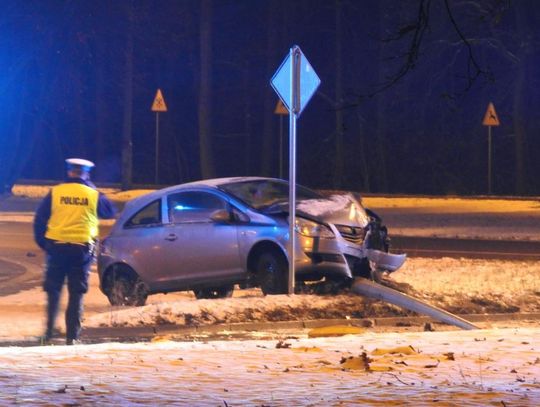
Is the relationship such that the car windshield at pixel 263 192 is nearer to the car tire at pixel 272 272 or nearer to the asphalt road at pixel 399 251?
the car tire at pixel 272 272

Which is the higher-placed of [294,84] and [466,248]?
[294,84]

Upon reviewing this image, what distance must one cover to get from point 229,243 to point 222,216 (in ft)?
1.11

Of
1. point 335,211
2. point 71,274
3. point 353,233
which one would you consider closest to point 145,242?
point 335,211

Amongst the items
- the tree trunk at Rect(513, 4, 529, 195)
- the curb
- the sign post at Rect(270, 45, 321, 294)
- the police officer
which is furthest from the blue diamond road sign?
the tree trunk at Rect(513, 4, 529, 195)

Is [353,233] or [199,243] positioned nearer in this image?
[353,233]

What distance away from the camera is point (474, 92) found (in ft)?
150

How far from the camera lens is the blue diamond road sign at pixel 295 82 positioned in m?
13.0

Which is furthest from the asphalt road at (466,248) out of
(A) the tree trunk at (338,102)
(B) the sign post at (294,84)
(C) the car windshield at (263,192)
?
(A) the tree trunk at (338,102)

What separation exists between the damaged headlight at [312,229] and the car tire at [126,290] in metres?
2.14

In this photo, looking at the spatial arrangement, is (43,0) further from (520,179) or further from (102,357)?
(102,357)

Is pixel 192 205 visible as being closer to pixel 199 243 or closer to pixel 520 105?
pixel 199 243

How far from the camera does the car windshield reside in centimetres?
1386

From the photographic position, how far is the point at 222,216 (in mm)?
13516

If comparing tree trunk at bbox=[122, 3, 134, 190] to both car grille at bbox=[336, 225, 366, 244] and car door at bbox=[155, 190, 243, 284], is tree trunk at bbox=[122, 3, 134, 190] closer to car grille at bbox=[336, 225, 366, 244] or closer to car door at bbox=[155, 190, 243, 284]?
car door at bbox=[155, 190, 243, 284]
